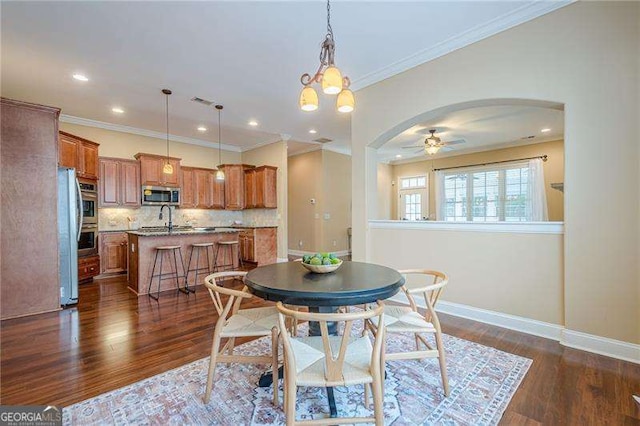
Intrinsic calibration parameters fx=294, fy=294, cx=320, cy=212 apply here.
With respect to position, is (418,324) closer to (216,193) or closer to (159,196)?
(159,196)

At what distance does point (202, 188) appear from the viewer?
7375 millimetres

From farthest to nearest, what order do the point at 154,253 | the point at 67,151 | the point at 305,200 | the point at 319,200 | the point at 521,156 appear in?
the point at 305,200 → the point at 319,200 → the point at 521,156 → the point at 67,151 → the point at 154,253

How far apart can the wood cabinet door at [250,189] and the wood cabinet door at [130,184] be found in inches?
94.8

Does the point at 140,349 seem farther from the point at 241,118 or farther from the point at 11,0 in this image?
the point at 241,118

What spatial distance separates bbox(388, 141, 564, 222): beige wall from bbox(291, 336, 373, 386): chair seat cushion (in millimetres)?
7035

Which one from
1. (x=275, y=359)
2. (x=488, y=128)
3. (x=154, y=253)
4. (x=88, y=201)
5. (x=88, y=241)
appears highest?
(x=488, y=128)

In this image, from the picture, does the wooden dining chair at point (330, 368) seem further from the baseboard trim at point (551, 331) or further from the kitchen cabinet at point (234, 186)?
the kitchen cabinet at point (234, 186)

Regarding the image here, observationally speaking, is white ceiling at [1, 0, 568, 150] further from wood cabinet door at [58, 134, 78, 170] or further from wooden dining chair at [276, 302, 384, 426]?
wooden dining chair at [276, 302, 384, 426]

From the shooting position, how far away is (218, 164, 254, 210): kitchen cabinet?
7676 mm

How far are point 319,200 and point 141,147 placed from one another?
439cm

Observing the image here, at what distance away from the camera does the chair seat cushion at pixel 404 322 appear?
192 cm

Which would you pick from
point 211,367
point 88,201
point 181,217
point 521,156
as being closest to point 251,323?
point 211,367

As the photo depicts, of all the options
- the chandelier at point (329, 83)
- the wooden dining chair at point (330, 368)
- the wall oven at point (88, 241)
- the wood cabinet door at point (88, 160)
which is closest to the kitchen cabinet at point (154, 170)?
the wood cabinet door at point (88, 160)

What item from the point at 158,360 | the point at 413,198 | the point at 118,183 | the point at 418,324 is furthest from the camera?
the point at 413,198
